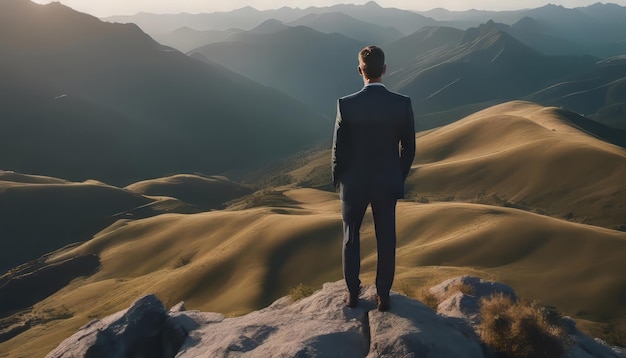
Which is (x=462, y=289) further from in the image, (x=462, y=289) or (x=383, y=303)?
(x=383, y=303)

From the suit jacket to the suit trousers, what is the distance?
0.21 meters

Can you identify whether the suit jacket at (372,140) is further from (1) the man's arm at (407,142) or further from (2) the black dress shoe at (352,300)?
(2) the black dress shoe at (352,300)

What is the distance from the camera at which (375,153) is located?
859 centimetres

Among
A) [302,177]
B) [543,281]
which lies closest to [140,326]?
[543,281]

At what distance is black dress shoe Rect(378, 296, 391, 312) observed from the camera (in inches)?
370

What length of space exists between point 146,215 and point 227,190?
43.1m

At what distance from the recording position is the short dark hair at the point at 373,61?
873 centimetres

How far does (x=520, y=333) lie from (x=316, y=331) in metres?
3.87

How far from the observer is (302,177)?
18425 centimetres

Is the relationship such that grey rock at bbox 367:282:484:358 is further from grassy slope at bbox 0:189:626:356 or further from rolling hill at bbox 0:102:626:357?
grassy slope at bbox 0:189:626:356

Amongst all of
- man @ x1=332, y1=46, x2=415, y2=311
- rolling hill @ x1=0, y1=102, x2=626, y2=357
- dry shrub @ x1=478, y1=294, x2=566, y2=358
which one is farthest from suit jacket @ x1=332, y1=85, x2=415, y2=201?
rolling hill @ x1=0, y1=102, x2=626, y2=357

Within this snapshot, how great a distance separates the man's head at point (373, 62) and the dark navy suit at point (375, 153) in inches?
10.7

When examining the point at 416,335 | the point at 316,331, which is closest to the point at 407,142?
the point at 416,335

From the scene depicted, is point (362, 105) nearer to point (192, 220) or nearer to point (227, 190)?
point (192, 220)
